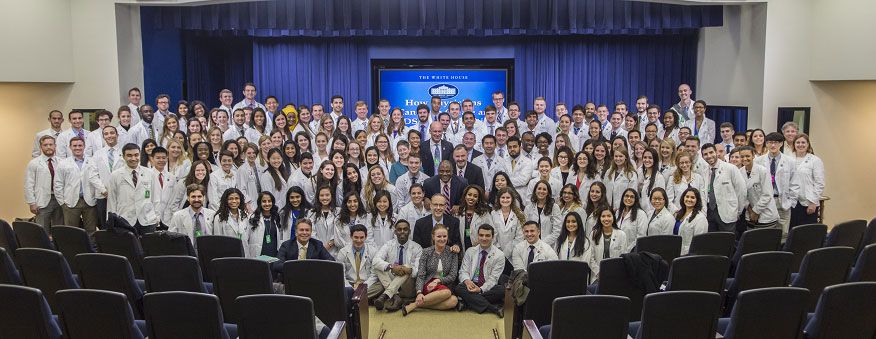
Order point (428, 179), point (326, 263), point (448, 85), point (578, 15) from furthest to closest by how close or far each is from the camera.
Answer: point (448, 85), point (578, 15), point (428, 179), point (326, 263)

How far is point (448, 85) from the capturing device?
51.4ft

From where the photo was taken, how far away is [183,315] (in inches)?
184

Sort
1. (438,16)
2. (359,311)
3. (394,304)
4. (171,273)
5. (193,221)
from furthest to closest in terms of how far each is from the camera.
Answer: (438,16), (193,221), (394,304), (359,311), (171,273)

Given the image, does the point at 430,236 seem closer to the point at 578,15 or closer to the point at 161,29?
the point at 578,15

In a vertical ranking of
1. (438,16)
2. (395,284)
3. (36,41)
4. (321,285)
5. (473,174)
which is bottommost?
(395,284)

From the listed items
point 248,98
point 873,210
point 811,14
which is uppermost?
point 811,14

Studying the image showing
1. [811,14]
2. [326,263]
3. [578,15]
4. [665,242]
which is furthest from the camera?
[578,15]

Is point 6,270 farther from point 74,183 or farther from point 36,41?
point 36,41

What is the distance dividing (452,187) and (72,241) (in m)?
3.87

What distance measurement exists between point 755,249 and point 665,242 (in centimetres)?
84

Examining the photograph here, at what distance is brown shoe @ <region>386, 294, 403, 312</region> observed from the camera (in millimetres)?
7828

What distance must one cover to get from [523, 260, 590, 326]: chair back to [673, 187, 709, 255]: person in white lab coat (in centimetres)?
210

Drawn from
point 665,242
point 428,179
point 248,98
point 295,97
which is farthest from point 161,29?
point 665,242

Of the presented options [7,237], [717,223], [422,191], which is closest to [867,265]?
[717,223]
